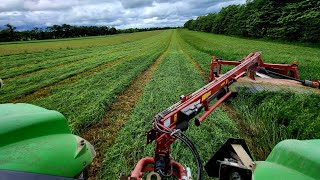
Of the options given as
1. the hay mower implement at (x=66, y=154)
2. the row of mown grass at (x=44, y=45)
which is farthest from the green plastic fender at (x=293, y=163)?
the row of mown grass at (x=44, y=45)

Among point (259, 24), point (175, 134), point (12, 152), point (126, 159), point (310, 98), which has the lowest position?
point (126, 159)

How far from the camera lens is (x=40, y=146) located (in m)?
1.54

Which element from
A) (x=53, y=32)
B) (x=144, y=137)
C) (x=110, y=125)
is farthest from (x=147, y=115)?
(x=53, y=32)

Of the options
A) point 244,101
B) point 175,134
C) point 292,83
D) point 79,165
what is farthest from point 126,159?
point 292,83

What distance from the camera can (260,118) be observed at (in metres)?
5.37

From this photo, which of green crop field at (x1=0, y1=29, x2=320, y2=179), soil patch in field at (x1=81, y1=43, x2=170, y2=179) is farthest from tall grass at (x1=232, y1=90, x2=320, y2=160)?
soil patch in field at (x1=81, y1=43, x2=170, y2=179)

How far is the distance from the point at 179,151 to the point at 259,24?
120 feet

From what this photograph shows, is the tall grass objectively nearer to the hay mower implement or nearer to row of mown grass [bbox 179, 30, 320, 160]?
row of mown grass [bbox 179, 30, 320, 160]

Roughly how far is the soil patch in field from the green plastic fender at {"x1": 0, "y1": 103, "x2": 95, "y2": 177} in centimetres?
201

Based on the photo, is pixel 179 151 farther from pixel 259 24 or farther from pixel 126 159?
pixel 259 24

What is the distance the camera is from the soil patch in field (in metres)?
4.17

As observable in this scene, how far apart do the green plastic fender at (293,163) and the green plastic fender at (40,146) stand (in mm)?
1211

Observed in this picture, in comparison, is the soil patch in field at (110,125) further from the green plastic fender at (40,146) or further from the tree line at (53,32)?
the tree line at (53,32)

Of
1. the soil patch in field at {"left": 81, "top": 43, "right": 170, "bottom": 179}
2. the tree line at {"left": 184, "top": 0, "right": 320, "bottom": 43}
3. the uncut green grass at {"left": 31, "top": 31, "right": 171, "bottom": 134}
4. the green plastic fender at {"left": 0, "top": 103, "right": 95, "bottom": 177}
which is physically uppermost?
the tree line at {"left": 184, "top": 0, "right": 320, "bottom": 43}
